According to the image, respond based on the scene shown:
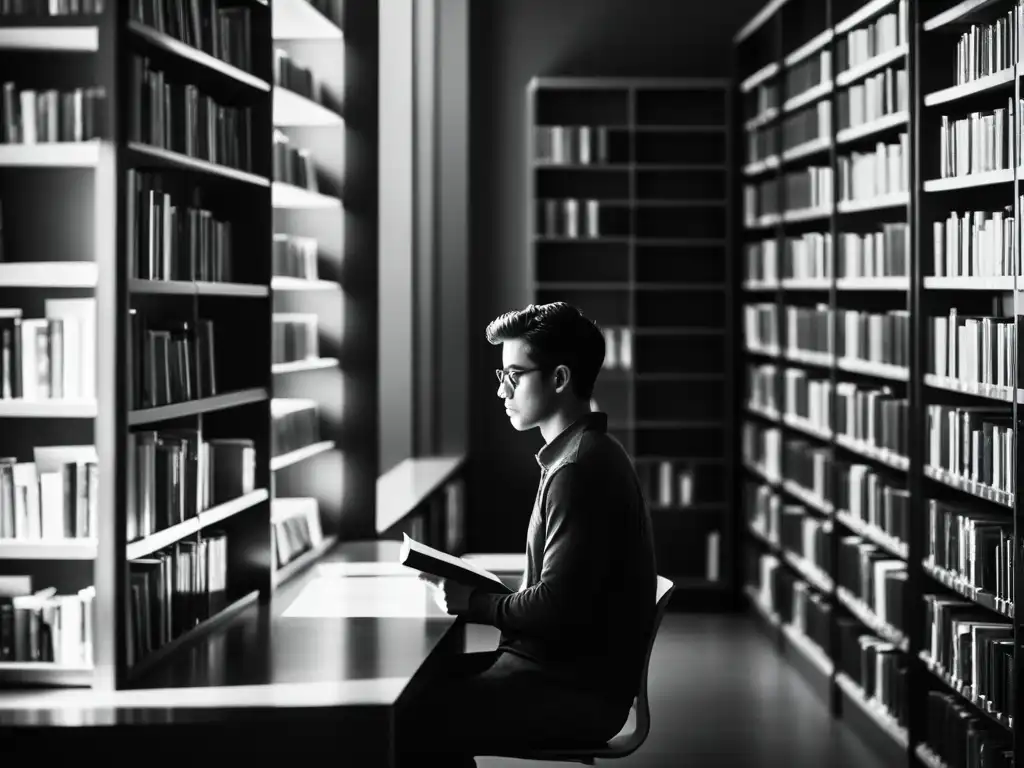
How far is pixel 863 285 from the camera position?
236 inches

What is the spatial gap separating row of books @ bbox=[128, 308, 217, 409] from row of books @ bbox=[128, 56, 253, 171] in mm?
466

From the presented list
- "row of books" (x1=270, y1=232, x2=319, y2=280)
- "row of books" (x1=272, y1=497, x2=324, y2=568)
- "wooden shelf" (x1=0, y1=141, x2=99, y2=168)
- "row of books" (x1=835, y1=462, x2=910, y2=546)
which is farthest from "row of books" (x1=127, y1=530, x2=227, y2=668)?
"row of books" (x1=835, y1=462, x2=910, y2=546)

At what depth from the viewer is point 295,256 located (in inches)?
211

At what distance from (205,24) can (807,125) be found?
3.88 metres

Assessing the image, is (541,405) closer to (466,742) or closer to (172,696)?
(466,742)

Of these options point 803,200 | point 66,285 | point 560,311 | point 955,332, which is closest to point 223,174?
point 66,285

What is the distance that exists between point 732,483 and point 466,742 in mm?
5571

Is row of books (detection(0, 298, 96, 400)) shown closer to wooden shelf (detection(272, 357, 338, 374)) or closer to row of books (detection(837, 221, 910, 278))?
wooden shelf (detection(272, 357, 338, 374))

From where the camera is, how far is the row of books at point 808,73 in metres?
6.78

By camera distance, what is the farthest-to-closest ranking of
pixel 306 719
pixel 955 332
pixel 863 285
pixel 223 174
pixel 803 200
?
pixel 803 200
pixel 863 285
pixel 955 332
pixel 223 174
pixel 306 719

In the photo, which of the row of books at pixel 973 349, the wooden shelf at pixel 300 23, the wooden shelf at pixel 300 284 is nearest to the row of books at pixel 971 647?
the row of books at pixel 973 349

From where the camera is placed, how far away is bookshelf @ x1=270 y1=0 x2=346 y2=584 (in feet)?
17.7

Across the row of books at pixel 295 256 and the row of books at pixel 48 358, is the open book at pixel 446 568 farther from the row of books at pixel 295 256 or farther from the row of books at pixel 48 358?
the row of books at pixel 295 256

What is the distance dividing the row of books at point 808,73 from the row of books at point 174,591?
3936 mm
